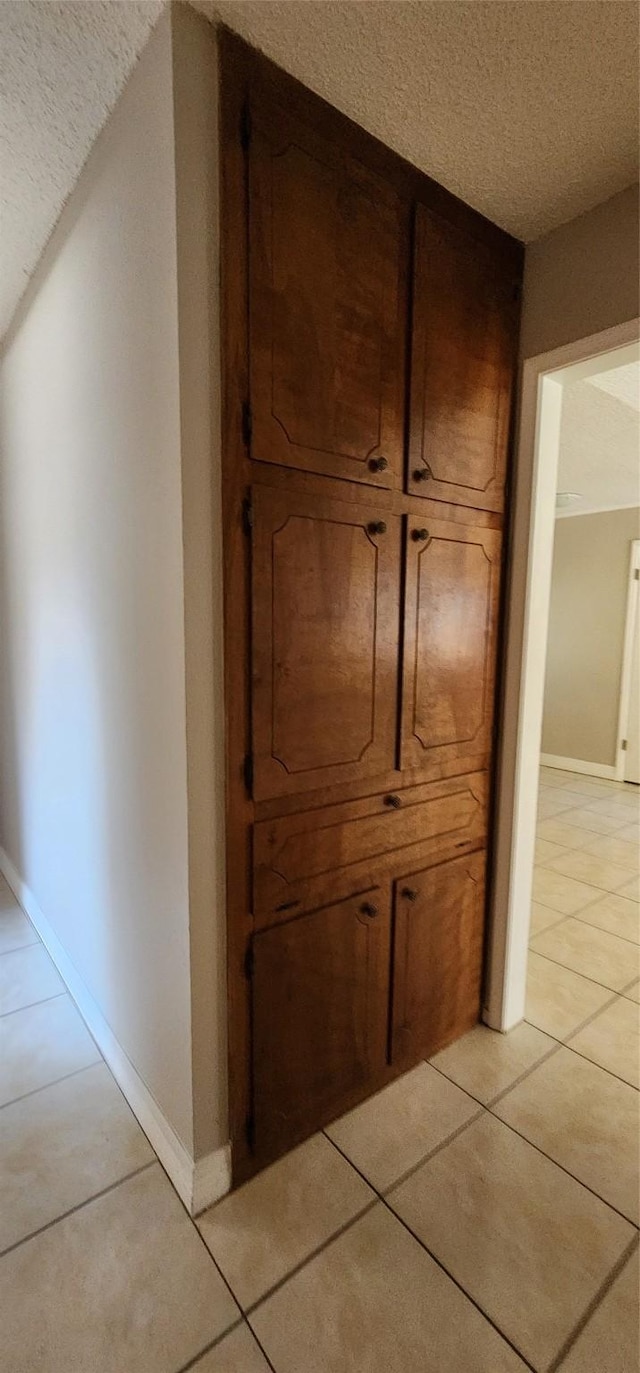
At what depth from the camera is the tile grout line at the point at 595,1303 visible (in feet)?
3.36

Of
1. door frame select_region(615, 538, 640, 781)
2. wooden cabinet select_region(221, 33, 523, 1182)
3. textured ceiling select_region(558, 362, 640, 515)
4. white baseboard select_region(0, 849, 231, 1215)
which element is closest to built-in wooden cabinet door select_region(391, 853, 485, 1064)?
wooden cabinet select_region(221, 33, 523, 1182)

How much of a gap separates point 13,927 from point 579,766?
4.65 m

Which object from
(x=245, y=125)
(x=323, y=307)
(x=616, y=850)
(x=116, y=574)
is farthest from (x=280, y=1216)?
(x=616, y=850)

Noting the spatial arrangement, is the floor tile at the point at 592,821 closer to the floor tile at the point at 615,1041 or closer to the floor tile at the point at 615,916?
the floor tile at the point at 615,916

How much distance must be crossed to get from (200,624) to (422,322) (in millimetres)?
959

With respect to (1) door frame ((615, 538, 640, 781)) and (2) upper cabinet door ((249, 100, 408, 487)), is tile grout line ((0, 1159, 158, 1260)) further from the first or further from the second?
(1) door frame ((615, 538, 640, 781))

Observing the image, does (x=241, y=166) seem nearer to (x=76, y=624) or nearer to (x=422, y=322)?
(x=422, y=322)

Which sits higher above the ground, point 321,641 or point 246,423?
point 246,423

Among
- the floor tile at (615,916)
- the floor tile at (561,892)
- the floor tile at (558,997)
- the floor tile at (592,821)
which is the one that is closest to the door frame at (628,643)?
the floor tile at (592,821)

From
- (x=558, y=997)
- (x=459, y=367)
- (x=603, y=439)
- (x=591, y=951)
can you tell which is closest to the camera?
(x=459, y=367)

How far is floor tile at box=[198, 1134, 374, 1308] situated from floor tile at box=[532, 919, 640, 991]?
50.8 inches

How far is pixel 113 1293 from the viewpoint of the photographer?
1.10 metres

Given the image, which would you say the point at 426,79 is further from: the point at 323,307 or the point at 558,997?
the point at 558,997

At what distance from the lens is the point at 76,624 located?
5.41ft
